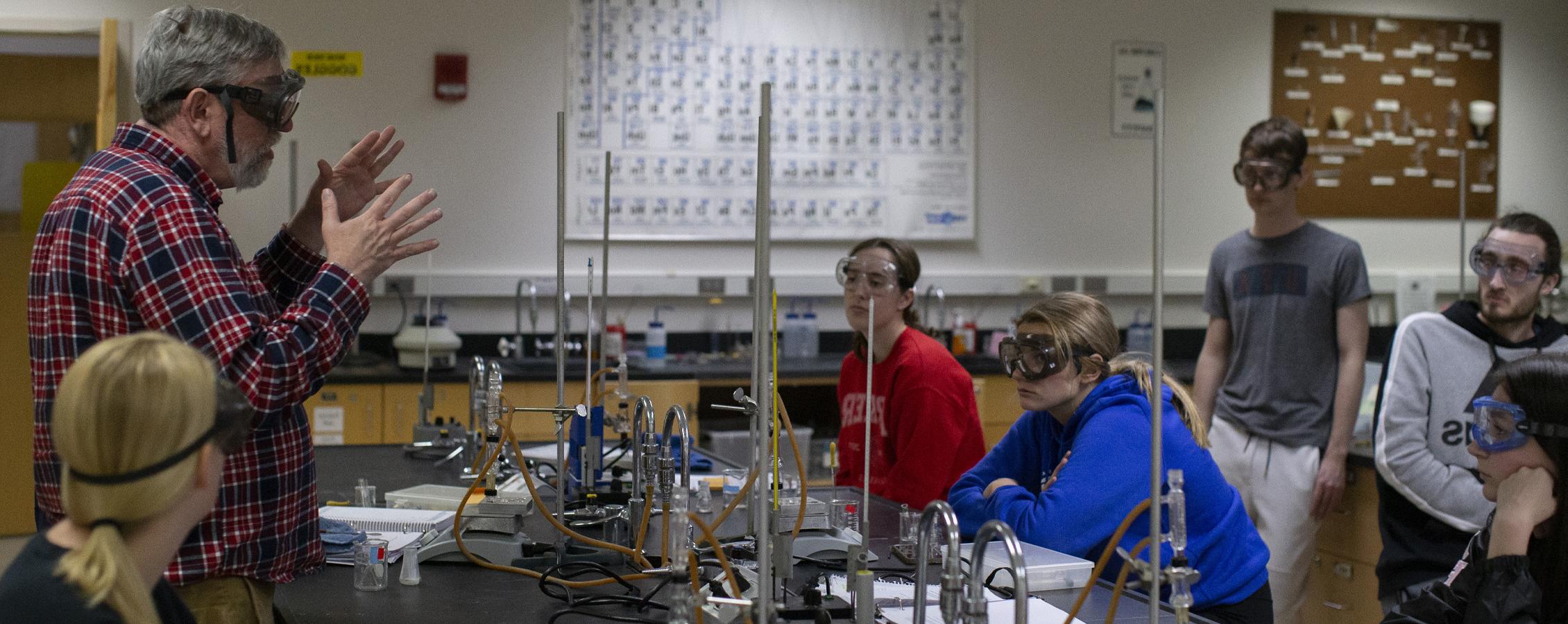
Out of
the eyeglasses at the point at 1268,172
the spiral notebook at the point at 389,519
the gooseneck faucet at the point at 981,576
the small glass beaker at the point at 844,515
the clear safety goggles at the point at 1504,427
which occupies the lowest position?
the spiral notebook at the point at 389,519

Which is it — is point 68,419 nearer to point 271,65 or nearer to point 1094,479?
point 271,65

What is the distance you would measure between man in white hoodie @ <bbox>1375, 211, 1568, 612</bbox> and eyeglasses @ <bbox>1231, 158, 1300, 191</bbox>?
58 cm

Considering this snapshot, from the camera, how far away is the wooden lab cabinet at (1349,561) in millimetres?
3365

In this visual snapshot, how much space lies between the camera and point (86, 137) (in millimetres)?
5242

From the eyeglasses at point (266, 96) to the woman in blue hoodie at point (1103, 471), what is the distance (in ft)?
Result: 4.25

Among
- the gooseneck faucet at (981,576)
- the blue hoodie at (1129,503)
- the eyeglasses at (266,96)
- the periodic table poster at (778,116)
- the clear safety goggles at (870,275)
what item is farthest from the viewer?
the periodic table poster at (778,116)

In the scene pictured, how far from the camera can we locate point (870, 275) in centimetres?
317

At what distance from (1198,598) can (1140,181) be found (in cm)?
380

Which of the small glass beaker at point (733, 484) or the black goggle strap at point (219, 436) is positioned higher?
the black goggle strap at point (219, 436)

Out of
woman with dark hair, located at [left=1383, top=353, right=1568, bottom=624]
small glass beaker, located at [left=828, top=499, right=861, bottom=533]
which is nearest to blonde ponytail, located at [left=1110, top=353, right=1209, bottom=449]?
woman with dark hair, located at [left=1383, top=353, right=1568, bottom=624]

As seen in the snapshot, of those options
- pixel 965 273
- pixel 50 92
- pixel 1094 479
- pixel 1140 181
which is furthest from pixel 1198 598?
pixel 50 92

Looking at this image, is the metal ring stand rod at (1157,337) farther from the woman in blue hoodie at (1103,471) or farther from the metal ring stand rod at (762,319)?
the woman in blue hoodie at (1103,471)

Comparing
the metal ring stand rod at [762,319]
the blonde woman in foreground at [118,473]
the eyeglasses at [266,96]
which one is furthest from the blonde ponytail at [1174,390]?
the blonde woman in foreground at [118,473]

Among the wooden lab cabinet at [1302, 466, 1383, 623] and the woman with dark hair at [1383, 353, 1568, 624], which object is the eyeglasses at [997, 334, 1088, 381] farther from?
the wooden lab cabinet at [1302, 466, 1383, 623]
